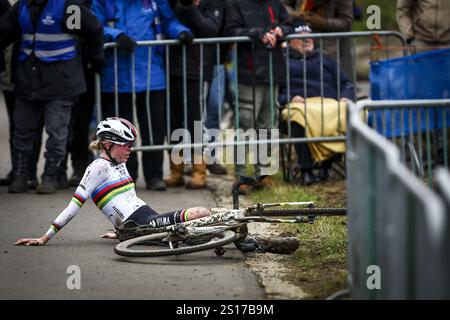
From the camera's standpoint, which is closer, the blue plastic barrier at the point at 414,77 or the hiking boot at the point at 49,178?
the blue plastic barrier at the point at 414,77

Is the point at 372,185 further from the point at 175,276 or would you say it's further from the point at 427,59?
the point at 427,59

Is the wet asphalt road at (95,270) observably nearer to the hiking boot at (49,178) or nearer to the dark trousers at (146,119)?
the hiking boot at (49,178)

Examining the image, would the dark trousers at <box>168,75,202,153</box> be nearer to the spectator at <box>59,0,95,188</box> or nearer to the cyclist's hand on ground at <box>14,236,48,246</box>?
the spectator at <box>59,0,95,188</box>

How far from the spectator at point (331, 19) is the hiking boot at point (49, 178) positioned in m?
3.65

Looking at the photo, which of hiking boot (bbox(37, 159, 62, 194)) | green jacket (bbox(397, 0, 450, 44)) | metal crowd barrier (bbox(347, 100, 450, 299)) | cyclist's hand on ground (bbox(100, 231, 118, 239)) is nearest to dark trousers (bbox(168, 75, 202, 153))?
hiking boot (bbox(37, 159, 62, 194))

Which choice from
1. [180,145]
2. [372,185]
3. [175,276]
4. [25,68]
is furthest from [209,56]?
[372,185]

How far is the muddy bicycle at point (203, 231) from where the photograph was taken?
7859 mm

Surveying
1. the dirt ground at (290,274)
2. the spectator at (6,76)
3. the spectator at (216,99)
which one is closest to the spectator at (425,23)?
the spectator at (216,99)

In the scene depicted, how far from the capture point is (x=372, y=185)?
5.19 m

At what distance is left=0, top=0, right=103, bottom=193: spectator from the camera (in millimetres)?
11172

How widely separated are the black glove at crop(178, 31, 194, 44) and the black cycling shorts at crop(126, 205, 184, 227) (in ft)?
11.8

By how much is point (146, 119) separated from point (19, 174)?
1506mm

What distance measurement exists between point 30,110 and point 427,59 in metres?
4.10
